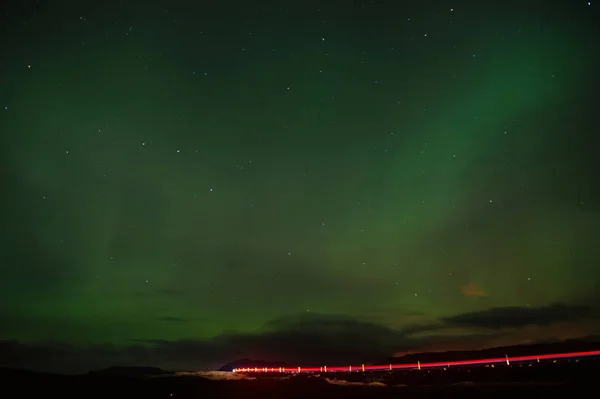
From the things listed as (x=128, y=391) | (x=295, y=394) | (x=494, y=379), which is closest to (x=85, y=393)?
(x=128, y=391)

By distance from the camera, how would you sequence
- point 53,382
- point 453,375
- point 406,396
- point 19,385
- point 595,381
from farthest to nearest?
point 453,375 < point 53,382 < point 19,385 < point 595,381 < point 406,396

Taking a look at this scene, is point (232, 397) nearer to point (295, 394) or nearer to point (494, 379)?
point (295, 394)

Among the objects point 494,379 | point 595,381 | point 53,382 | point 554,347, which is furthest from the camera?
point 554,347

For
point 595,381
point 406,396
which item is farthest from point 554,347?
point 406,396

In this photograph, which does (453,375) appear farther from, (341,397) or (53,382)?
(53,382)

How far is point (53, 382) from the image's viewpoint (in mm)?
52219

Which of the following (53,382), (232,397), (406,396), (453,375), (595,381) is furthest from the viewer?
(453,375)

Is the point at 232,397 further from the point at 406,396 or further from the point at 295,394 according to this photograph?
the point at 406,396

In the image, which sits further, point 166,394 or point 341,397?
point 166,394

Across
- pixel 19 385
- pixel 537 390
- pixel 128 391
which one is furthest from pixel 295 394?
pixel 19 385

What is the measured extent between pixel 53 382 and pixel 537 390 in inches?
1877

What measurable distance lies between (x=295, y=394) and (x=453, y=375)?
31851mm

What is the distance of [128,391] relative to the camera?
4616cm

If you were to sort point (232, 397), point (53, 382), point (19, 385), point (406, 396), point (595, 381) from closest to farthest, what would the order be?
point (406, 396) < point (232, 397) < point (595, 381) < point (19, 385) < point (53, 382)
